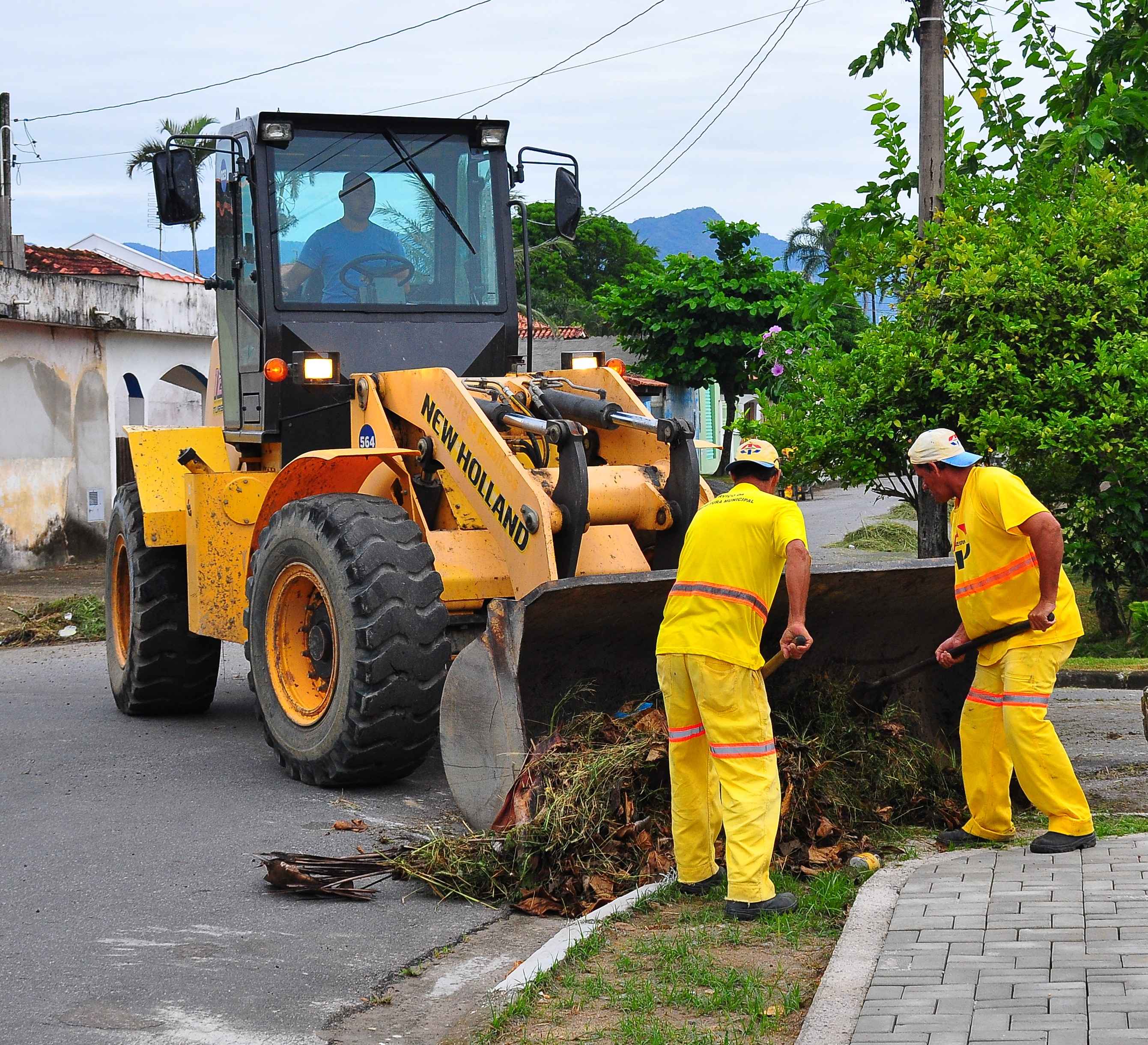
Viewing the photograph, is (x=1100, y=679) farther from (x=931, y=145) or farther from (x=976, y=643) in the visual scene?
(x=976, y=643)

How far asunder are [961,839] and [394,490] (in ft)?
11.2

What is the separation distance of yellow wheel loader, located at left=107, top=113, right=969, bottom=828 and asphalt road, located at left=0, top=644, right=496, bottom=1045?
0.48 m

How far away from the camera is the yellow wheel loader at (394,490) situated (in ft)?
22.1

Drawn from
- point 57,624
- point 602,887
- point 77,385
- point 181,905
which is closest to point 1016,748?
point 602,887

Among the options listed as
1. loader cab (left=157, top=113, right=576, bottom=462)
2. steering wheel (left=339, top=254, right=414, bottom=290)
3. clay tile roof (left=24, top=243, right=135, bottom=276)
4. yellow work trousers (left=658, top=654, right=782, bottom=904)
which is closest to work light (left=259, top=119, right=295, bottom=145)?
loader cab (left=157, top=113, right=576, bottom=462)

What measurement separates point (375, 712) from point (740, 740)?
208 cm

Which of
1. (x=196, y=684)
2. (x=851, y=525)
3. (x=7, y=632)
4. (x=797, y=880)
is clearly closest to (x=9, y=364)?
(x=7, y=632)

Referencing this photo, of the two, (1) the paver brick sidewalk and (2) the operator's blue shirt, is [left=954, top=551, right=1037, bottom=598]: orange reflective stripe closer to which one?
(1) the paver brick sidewalk

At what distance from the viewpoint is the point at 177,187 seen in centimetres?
816

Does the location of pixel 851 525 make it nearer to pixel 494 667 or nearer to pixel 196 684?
pixel 196 684

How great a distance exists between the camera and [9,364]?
2091cm

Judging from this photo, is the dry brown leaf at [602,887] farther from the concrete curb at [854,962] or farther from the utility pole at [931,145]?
the utility pole at [931,145]

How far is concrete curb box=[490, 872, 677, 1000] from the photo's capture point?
4.80 meters

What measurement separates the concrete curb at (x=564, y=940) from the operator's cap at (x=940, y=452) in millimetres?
2044
